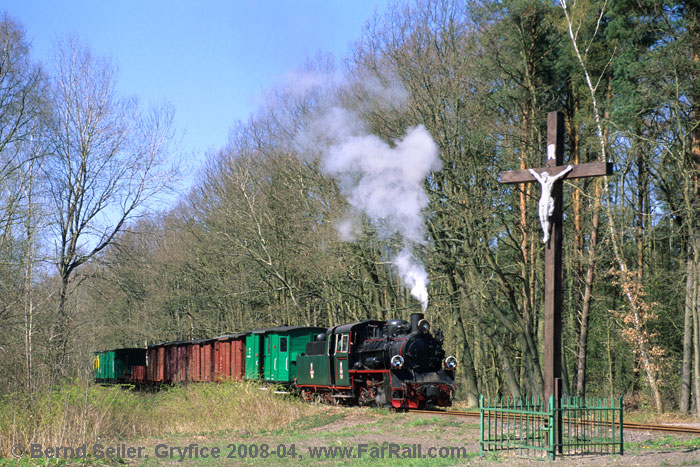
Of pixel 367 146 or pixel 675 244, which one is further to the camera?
pixel 675 244

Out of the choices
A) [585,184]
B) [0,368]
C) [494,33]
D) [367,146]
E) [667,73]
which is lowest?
[0,368]

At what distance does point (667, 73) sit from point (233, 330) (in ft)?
82.5

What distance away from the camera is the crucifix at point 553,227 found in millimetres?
10156

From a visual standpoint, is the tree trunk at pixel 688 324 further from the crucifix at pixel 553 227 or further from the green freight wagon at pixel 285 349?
the green freight wagon at pixel 285 349

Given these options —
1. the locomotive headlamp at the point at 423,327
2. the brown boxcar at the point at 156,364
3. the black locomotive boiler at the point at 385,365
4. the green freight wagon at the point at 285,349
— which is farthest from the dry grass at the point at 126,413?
the brown boxcar at the point at 156,364

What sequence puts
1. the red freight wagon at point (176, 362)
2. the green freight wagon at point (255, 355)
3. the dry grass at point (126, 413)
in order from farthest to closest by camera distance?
the red freight wagon at point (176, 362) < the green freight wagon at point (255, 355) < the dry grass at point (126, 413)

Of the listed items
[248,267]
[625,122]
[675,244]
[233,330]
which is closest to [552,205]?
[625,122]

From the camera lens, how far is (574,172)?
10531mm

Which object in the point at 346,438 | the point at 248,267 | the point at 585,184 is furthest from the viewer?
the point at 248,267

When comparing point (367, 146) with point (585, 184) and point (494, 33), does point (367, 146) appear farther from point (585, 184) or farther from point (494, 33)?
point (585, 184)

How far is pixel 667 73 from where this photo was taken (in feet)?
61.0

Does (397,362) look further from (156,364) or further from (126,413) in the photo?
(156,364)

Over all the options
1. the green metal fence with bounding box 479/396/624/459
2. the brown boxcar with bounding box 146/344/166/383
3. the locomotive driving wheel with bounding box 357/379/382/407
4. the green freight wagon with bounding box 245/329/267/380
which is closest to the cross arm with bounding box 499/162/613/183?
the green metal fence with bounding box 479/396/624/459

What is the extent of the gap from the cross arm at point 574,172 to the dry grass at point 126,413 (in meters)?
8.04
